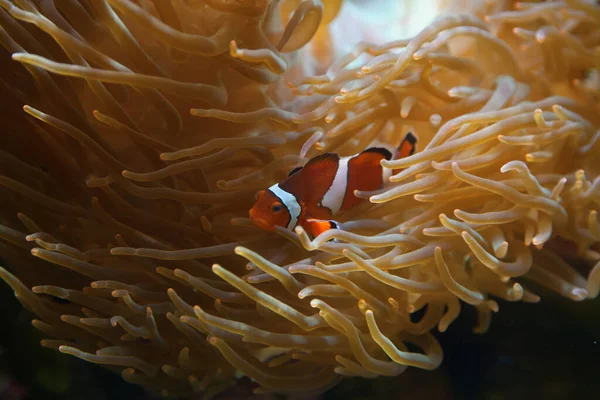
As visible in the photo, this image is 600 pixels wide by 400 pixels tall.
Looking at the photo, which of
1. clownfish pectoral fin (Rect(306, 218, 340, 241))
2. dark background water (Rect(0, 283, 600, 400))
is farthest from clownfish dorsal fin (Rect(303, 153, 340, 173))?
dark background water (Rect(0, 283, 600, 400))

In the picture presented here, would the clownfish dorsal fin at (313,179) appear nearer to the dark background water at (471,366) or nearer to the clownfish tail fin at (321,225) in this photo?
the clownfish tail fin at (321,225)

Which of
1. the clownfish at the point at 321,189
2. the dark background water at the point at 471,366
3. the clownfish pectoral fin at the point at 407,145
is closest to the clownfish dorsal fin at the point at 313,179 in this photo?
the clownfish at the point at 321,189

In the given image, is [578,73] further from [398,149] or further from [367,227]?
[367,227]

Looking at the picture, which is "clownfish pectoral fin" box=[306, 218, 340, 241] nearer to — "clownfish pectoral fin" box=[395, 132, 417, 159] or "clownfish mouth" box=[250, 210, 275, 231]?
"clownfish mouth" box=[250, 210, 275, 231]

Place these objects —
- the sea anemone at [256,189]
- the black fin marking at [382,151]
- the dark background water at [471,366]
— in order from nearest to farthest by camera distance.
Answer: the sea anemone at [256,189]
the black fin marking at [382,151]
the dark background water at [471,366]

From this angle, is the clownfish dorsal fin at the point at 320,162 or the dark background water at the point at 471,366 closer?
the clownfish dorsal fin at the point at 320,162

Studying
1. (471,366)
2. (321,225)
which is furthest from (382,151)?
(471,366)

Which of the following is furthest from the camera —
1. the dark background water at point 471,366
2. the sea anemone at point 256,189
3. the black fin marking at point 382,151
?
the dark background water at point 471,366

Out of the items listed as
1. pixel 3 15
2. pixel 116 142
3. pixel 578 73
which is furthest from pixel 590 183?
pixel 3 15

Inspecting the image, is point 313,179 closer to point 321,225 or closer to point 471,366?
point 321,225
